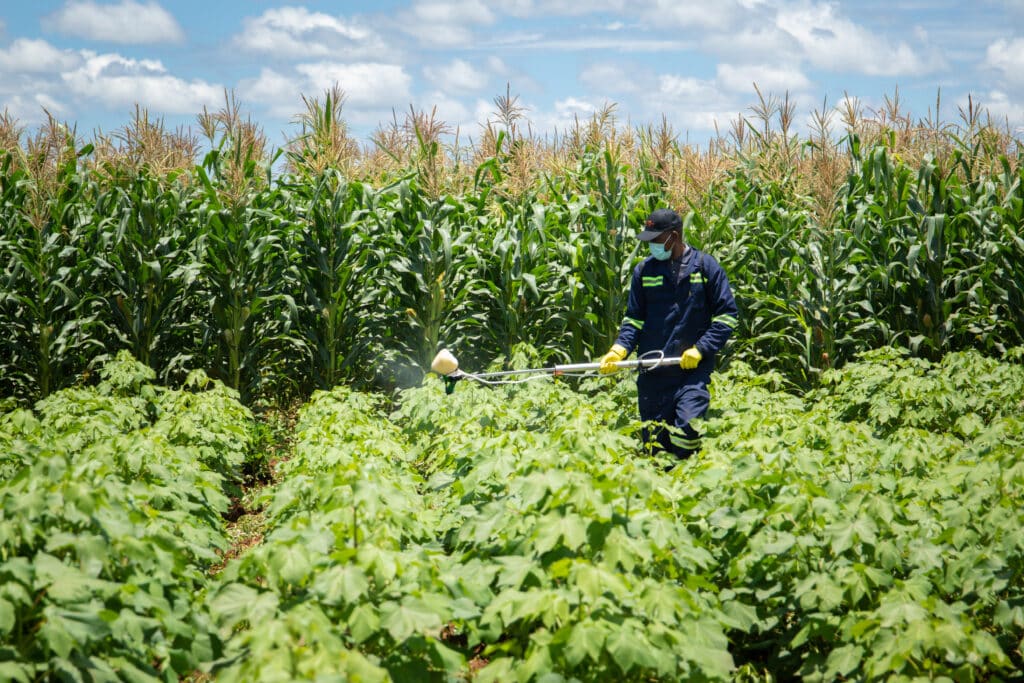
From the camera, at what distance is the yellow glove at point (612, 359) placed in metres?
6.00

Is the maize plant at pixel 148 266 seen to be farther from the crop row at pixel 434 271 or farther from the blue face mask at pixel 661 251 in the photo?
the blue face mask at pixel 661 251

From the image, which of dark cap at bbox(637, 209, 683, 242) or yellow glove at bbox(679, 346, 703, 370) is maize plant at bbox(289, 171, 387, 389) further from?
yellow glove at bbox(679, 346, 703, 370)

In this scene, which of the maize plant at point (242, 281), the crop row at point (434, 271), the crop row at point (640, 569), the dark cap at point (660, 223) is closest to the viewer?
the crop row at point (640, 569)

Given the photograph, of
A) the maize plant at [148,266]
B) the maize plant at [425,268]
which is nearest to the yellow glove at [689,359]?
the maize plant at [425,268]

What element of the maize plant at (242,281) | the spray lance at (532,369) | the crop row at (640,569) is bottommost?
the crop row at (640,569)

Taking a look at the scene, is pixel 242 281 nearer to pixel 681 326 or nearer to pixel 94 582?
pixel 681 326

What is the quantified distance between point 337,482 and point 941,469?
2878 mm

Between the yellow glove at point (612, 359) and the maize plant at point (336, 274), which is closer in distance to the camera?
the yellow glove at point (612, 359)

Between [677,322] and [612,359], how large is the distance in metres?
0.54

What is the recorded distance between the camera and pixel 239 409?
700cm

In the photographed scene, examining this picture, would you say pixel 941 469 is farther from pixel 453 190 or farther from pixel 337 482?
pixel 453 190

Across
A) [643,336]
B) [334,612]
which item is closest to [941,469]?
[643,336]

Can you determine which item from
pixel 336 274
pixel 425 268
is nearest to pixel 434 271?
pixel 425 268

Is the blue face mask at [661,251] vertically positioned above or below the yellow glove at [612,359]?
above
